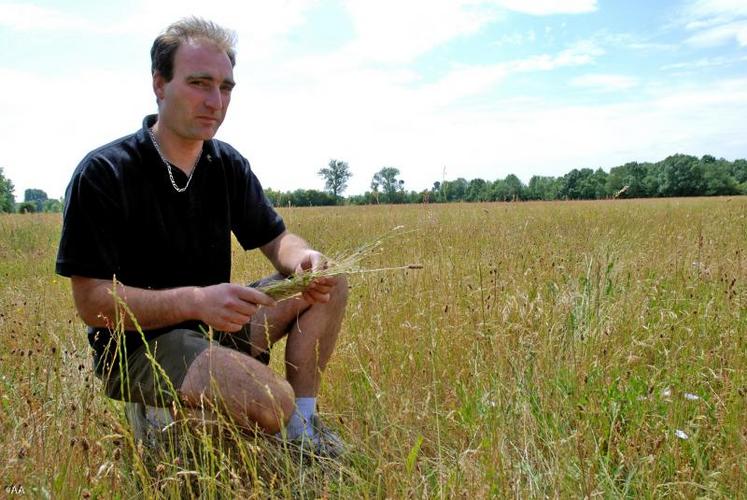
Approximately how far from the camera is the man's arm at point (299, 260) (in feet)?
7.60

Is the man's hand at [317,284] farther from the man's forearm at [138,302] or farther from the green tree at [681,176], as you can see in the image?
the green tree at [681,176]

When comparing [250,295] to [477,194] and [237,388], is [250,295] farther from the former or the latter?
[477,194]

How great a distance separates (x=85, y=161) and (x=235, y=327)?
2.71 ft

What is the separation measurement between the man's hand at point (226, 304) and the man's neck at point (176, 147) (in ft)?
2.26

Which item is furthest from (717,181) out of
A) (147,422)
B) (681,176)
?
(147,422)

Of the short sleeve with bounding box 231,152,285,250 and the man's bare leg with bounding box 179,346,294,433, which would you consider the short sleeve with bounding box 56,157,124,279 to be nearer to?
the man's bare leg with bounding box 179,346,294,433

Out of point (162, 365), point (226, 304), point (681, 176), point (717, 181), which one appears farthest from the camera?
point (681, 176)

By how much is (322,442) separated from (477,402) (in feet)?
1.86

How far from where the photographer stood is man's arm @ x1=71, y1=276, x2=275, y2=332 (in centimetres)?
191

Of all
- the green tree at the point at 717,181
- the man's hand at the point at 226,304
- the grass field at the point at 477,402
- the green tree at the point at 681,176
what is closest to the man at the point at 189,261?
the man's hand at the point at 226,304

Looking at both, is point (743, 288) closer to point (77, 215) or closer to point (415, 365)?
point (415, 365)

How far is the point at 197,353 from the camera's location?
77.9 inches

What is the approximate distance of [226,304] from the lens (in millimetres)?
1897

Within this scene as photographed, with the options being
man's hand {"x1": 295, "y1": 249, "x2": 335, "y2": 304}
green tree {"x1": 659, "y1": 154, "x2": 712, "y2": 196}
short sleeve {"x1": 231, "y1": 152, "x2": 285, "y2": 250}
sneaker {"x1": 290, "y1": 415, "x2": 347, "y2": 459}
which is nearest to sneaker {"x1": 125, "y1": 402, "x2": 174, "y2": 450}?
sneaker {"x1": 290, "y1": 415, "x2": 347, "y2": 459}
